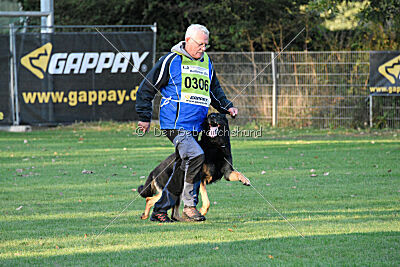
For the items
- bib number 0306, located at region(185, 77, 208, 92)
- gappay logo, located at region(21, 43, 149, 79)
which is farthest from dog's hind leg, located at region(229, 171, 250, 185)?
gappay logo, located at region(21, 43, 149, 79)

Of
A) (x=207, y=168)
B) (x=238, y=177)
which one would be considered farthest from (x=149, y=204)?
(x=238, y=177)

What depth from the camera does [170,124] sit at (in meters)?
7.13

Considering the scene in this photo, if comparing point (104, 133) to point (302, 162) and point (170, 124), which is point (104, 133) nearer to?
point (302, 162)

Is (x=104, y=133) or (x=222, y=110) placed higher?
(x=222, y=110)

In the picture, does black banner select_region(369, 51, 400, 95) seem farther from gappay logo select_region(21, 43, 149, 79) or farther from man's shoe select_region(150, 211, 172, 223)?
man's shoe select_region(150, 211, 172, 223)

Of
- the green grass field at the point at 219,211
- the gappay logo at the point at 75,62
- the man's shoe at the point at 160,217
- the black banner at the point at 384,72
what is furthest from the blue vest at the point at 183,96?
the black banner at the point at 384,72

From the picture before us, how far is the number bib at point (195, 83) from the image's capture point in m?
7.09

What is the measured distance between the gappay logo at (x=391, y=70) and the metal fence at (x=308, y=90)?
555mm

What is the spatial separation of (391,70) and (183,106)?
1227cm

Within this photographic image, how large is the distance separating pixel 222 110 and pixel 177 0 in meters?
16.8

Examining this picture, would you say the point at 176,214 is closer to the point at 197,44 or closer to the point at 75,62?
the point at 197,44

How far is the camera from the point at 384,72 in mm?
18172

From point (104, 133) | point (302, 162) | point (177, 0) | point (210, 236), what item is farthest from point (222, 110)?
point (177, 0)

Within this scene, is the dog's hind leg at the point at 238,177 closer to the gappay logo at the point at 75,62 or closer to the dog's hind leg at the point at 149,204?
the dog's hind leg at the point at 149,204
